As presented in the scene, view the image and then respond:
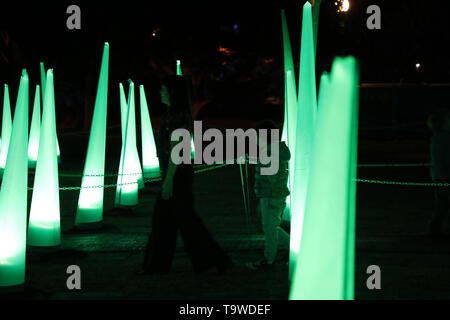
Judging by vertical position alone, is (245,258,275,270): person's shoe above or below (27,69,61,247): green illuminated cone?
below

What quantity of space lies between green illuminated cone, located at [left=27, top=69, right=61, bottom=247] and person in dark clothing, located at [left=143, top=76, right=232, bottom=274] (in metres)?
1.35

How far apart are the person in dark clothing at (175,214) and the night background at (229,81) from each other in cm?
23

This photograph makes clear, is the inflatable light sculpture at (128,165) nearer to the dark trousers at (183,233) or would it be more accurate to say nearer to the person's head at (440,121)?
the dark trousers at (183,233)

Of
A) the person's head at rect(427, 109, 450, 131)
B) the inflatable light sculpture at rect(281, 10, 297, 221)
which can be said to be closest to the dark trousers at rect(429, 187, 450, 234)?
the person's head at rect(427, 109, 450, 131)

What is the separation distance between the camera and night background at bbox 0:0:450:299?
266 inches

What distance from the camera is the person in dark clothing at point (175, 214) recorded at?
6.71 meters

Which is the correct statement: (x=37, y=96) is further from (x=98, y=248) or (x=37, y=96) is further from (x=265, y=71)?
(x=265, y=71)

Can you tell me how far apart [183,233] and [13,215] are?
1.76m

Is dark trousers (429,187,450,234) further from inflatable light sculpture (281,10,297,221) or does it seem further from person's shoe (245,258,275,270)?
person's shoe (245,258,275,270)

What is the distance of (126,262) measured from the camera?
7.41 m

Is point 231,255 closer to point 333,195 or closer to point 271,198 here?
point 271,198

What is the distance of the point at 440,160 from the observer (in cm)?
894
